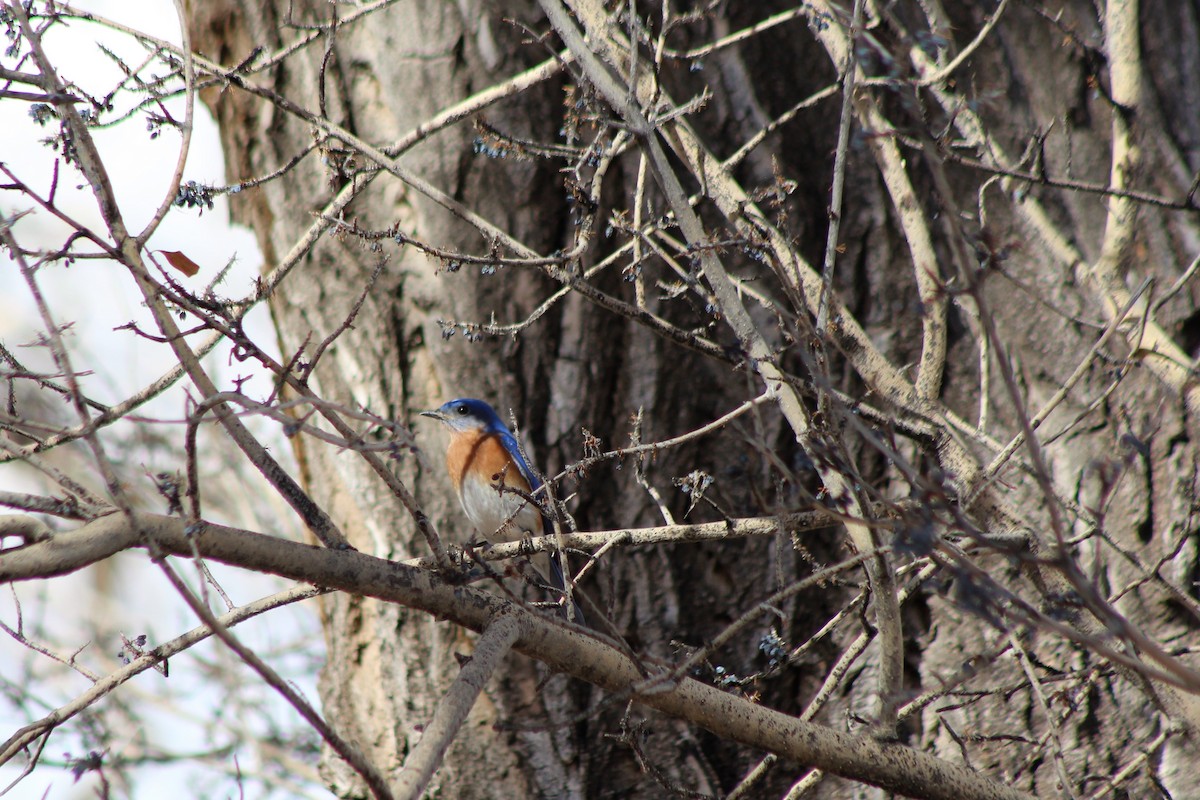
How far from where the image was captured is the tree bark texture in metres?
3.56

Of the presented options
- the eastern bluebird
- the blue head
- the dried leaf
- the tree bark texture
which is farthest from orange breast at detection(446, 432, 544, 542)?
the dried leaf

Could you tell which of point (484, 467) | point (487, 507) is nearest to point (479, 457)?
point (484, 467)

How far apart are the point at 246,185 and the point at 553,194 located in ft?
4.23

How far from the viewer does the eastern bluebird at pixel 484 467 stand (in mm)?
4309

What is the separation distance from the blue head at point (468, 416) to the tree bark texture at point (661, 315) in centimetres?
12

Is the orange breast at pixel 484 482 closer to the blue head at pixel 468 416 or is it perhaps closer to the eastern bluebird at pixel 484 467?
the eastern bluebird at pixel 484 467

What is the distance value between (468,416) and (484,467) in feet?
1.90

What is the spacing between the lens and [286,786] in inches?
265

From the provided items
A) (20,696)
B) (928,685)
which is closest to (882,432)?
(928,685)

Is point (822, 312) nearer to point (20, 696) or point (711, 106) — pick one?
point (711, 106)

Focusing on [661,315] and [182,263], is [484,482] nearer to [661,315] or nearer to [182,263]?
[661,315]

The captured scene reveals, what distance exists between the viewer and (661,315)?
13.2 feet

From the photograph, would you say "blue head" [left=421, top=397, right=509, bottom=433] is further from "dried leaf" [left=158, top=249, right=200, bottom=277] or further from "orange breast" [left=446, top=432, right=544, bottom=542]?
"dried leaf" [left=158, top=249, right=200, bottom=277]

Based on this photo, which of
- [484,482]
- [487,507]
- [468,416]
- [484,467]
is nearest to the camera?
[468,416]
